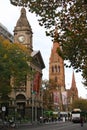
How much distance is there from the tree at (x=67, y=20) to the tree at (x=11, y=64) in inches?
1265

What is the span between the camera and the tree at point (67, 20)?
80.4 ft

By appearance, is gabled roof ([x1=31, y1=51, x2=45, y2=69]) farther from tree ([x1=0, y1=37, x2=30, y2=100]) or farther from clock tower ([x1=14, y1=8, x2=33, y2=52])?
tree ([x1=0, y1=37, x2=30, y2=100])

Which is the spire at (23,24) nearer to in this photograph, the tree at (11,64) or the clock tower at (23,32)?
the clock tower at (23,32)

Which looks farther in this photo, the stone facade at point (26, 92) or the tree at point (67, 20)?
the stone facade at point (26, 92)

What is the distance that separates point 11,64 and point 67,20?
1468 inches

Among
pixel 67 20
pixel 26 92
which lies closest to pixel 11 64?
pixel 67 20

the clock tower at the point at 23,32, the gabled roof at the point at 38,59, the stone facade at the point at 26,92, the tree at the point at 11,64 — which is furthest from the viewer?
the gabled roof at the point at 38,59

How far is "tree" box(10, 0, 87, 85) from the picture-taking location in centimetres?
2452

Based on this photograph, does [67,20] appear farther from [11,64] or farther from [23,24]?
[23,24]

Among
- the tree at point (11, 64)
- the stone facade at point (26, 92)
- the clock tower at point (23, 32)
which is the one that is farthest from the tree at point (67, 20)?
the clock tower at point (23, 32)

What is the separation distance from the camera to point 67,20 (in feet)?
86.2

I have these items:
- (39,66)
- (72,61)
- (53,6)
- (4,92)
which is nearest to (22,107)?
(39,66)

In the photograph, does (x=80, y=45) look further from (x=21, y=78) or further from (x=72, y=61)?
(x=21, y=78)

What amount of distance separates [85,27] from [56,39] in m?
2.45
